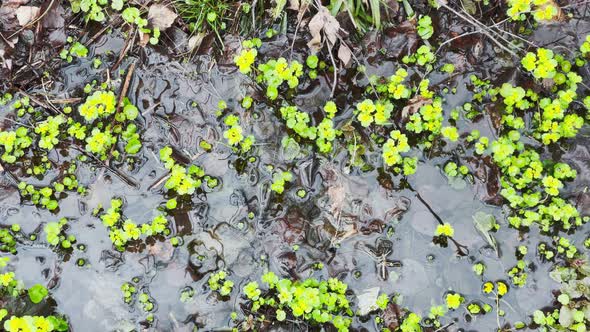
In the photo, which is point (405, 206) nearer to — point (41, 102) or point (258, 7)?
point (258, 7)

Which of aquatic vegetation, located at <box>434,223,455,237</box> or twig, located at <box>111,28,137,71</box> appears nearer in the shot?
aquatic vegetation, located at <box>434,223,455,237</box>

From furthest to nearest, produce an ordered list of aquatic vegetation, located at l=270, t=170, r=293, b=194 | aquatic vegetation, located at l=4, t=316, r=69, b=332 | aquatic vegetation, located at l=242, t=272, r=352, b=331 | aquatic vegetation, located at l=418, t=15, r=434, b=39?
1. aquatic vegetation, located at l=418, t=15, r=434, b=39
2. aquatic vegetation, located at l=270, t=170, r=293, b=194
3. aquatic vegetation, located at l=242, t=272, r=352, b=331
4. aquatic vegetation, located at l=4, t=316, r=69, b=332

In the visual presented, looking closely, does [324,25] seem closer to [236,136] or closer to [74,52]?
[236,136]

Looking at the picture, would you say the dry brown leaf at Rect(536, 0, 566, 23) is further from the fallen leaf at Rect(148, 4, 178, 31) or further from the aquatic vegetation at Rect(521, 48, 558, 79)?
the fallen leaf at Rect(148, 4, 178, 31)

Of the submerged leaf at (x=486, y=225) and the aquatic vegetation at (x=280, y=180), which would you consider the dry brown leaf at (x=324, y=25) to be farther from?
the submerged leaf at (x=486, y=225)

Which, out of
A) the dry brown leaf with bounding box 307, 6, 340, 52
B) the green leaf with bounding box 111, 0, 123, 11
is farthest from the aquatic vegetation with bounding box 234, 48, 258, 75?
the green leaf with bounding box 111, 0, 123, 11

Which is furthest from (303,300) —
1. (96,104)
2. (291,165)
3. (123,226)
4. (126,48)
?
(126,48)
